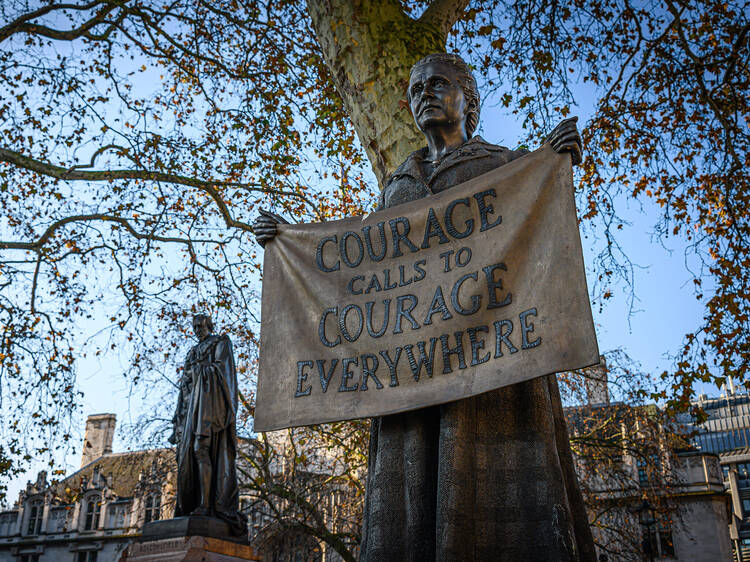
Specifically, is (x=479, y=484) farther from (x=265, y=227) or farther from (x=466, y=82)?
(x=466, y=82)

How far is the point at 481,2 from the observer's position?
37.3 ft

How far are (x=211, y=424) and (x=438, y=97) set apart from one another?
727 cm

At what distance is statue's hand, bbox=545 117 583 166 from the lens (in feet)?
9.79

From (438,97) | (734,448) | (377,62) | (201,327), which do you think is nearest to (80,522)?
(201,327)

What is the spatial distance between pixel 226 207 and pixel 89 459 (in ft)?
150

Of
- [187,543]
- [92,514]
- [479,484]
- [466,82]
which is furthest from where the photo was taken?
[92,514]

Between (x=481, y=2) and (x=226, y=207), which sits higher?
(x=481, y=2)

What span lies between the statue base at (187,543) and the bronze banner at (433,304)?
5.98 m

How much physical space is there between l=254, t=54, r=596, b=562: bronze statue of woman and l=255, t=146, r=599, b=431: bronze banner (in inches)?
6.1

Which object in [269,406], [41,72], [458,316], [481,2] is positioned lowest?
[269,406]

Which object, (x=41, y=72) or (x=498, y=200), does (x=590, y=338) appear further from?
(x=41, y=72)

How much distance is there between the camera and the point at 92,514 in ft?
161

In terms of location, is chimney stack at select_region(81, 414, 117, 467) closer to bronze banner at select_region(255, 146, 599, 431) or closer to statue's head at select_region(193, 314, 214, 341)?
statue's head at select_region(193, 314, 214, 341)

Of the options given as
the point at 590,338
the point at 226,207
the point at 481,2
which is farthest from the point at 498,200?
the point at 226,207
